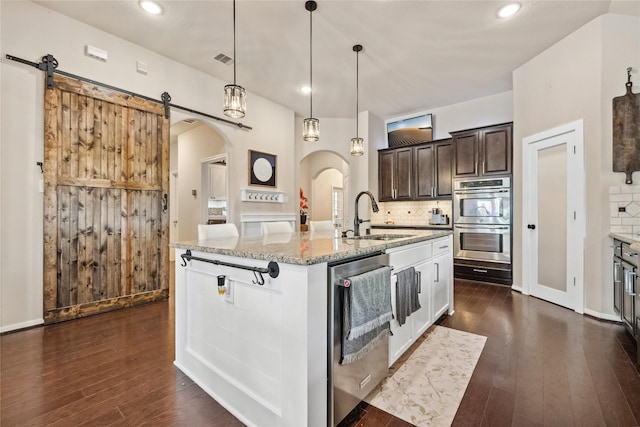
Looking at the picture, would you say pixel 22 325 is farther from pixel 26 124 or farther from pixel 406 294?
pixel 406 294

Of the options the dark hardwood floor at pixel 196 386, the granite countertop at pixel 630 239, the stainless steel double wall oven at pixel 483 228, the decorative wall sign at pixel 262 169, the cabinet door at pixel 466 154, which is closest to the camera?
the dark hardwood floor at pixel 196 386

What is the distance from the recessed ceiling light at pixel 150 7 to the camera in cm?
278

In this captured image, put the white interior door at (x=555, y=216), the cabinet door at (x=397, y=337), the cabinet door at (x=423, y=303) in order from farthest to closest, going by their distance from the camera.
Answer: the white interior door at (x=555, y=216), the cabinet door at (x=423, y=303), the cabinet door at (x=397, y=337)

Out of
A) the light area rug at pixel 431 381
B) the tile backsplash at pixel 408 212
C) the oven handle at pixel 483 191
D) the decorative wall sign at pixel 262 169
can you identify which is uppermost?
the decorative wall sign at pixel 262 169

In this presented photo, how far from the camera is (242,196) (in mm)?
4734

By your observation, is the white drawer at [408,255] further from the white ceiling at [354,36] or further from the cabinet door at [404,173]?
the cabinet door at [404,173]

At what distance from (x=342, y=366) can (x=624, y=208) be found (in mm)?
3343

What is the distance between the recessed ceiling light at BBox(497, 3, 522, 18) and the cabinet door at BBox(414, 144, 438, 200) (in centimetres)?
253

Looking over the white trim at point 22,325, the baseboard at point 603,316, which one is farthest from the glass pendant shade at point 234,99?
the baseboard at point 603,316

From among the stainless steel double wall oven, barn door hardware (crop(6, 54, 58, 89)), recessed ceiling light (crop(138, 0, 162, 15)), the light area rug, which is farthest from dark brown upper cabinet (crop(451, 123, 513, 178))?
barn door hardware (crop(6, 54, 58, 89))

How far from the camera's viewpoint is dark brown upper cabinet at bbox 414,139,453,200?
5.20 m

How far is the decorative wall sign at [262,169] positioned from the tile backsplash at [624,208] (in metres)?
4.46

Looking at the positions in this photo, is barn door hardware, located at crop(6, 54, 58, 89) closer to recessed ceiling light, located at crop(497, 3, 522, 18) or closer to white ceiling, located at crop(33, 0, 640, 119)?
white ceiling, located at crop(33, 0, 640, 119)

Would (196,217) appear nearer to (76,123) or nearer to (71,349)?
(76,123)
